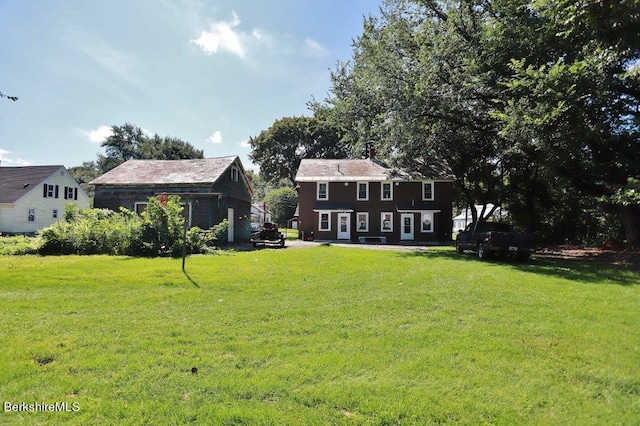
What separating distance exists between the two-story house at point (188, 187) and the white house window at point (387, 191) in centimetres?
1129

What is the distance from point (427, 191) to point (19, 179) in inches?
1425

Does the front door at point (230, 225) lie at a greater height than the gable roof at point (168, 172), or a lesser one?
lesser

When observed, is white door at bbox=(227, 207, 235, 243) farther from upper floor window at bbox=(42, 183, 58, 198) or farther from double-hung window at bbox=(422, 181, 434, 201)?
upper floor window at bbox=(42, 183, 58, 198)

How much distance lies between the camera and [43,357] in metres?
4.09

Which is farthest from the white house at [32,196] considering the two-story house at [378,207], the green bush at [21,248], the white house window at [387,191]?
the white house window at [387,191]

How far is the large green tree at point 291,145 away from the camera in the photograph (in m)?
51.4

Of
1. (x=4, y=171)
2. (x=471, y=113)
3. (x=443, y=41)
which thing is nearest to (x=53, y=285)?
(x=443, y=41)

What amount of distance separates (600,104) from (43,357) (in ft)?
60.4

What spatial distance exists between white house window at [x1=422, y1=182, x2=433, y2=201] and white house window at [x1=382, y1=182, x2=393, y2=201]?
2.54 metres

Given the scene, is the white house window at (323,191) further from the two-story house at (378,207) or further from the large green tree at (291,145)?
the large green tree at (291,145)

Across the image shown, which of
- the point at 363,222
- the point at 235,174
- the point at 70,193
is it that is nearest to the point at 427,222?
the point at 363,222

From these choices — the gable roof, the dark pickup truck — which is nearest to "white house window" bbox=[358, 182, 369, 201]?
the gable roof

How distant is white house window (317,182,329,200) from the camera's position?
95.0 feet

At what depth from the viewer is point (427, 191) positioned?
93.2 feet
